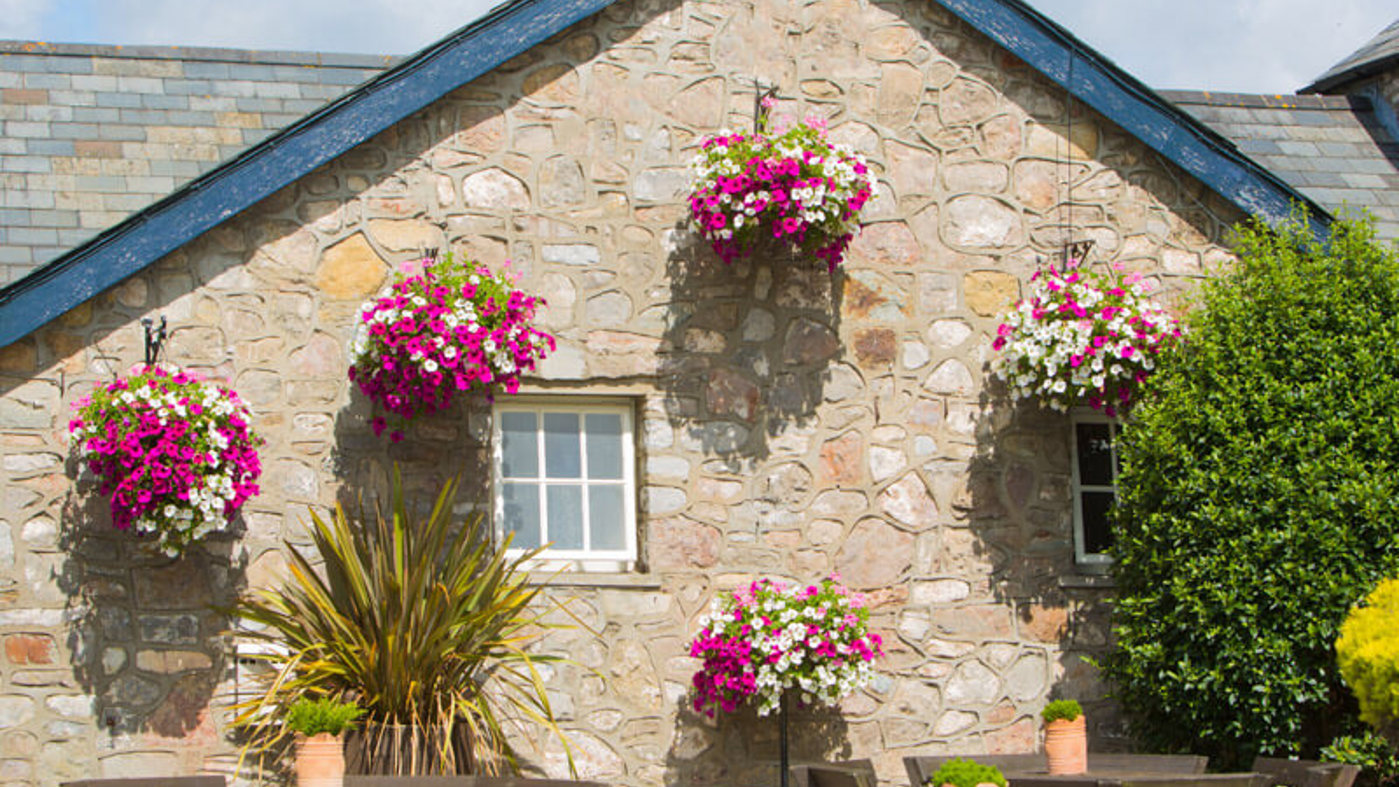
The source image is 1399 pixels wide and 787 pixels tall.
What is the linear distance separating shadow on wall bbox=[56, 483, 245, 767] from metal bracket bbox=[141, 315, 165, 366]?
2.27 ft

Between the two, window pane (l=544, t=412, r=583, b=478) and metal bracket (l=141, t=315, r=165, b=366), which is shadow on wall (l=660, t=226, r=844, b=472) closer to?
window pane (l=544, t=412, r=583, b=478)

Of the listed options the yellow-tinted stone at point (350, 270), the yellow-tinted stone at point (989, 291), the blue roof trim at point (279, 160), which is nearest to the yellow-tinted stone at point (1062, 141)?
the yellow-tinted stone at point (989, 291)

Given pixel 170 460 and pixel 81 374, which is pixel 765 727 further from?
pixel 81 374

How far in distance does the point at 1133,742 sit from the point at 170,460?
5.29 m

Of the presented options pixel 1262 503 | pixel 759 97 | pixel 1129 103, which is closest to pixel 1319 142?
pixel 1129 103

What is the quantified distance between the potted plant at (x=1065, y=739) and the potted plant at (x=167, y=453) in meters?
3.85

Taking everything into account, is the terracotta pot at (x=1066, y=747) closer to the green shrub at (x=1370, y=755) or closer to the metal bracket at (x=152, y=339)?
the green shrub at (x=1370, y=755)

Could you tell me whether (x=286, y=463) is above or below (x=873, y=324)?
below

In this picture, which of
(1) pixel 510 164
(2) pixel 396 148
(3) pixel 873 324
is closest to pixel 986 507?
(3) pixel 873 324

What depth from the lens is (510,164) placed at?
8391 mm

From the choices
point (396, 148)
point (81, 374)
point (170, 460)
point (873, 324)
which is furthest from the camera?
point (873, 324)

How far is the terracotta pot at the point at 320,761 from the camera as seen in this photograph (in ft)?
21.4

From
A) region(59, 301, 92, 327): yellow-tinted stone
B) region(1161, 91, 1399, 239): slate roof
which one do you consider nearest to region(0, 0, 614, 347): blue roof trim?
region(59, 301, 92, 327): yellow-tinted stone

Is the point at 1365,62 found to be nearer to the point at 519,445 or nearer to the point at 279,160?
the point at 519,445
